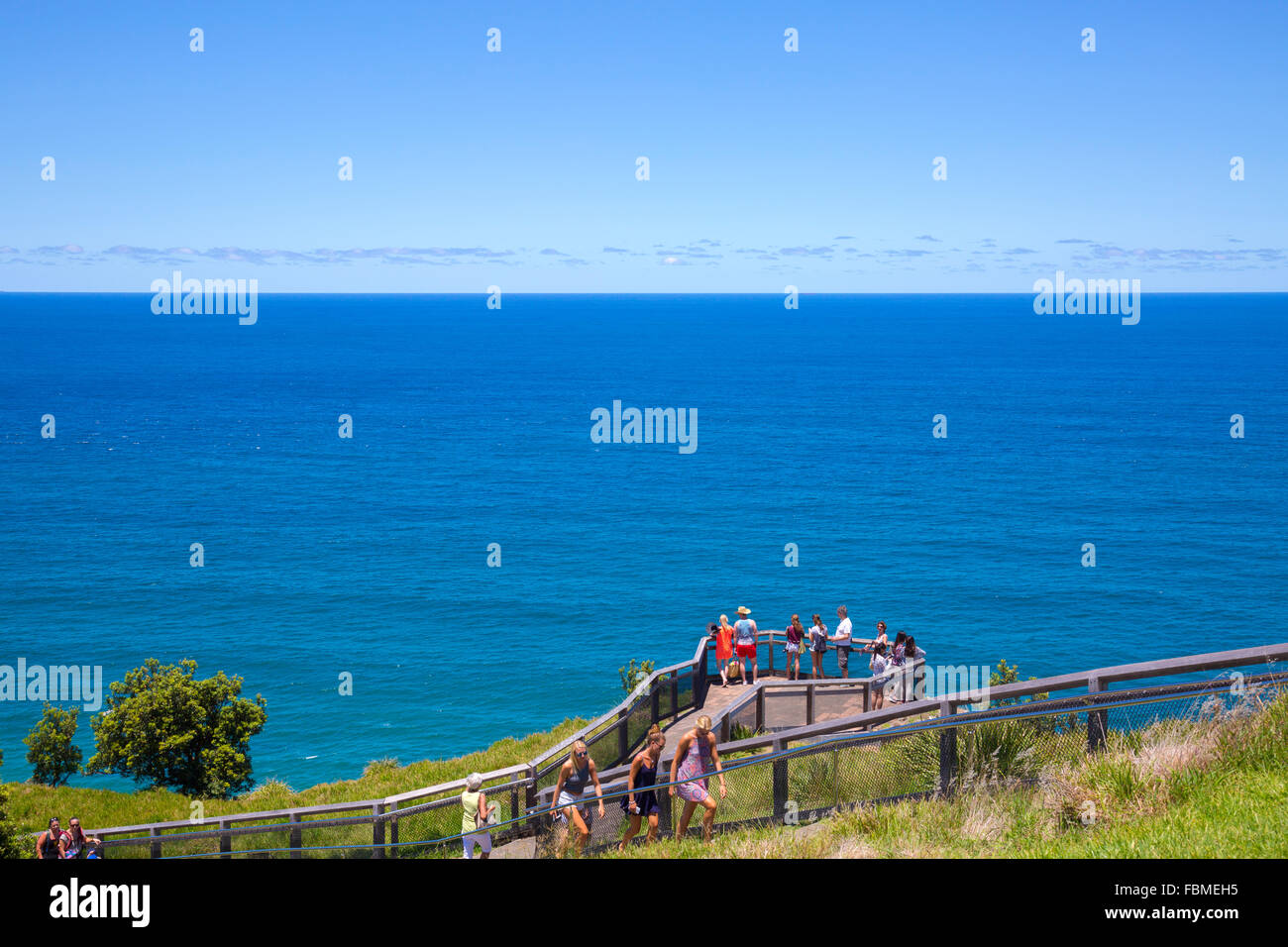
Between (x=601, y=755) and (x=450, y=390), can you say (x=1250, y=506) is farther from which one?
(x=450, y=390)

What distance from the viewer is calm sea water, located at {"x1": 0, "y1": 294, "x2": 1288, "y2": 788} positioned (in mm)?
39469

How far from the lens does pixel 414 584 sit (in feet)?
163

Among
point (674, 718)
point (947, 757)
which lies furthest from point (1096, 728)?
point (674, 718)

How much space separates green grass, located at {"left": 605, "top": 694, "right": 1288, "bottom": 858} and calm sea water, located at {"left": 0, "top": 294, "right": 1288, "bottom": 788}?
26653 millimetres

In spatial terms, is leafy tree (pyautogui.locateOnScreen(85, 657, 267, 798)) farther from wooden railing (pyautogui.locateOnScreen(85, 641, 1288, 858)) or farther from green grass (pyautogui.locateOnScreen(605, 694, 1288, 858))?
green grass (pyautogui.locateOnScreen(605, 694, 1288, 858))

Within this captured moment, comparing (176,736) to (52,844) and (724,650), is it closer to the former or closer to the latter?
(52,844)

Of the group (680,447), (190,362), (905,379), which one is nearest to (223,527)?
(680,447)

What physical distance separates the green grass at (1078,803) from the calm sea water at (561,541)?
26653 millimetres

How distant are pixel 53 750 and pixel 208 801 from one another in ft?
24.2

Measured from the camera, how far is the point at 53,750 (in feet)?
89.5

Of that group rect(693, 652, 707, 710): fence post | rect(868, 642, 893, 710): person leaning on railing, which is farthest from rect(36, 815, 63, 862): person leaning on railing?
rect(868, 642, 893, 710): person leaning on railing

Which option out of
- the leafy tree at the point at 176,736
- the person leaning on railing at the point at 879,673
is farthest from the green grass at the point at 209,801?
the person leaning on railing at the point at 879,673
